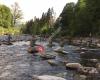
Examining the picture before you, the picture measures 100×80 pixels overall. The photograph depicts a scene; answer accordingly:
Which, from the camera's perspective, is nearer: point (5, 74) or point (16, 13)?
point (5, 74)

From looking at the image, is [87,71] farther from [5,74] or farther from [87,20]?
[87,20]

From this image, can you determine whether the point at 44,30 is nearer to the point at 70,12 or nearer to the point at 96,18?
the point at 70,12

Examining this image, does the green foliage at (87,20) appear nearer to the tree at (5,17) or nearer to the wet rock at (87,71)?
the wet rock at (87,71)

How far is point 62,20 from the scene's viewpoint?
10900 cm

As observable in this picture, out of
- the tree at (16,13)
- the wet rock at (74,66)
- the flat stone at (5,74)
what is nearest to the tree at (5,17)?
the tree at (16,13)

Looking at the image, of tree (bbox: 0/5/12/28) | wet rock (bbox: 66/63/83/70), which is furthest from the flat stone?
tree (bbox: 0/5/12/28)

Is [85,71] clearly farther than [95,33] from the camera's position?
No

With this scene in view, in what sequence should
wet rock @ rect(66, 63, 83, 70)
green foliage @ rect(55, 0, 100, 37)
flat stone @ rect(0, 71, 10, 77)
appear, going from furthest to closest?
green foliage @ rect(55, 0, 100, 37) < wet rock @ rect(66, 63, 83, 70) < flat stone @ rect(0, 71, 10, 77)

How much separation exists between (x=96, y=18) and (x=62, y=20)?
28222mm

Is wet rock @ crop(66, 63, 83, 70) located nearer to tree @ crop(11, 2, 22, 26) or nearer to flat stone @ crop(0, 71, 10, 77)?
flat stone @ crop(0, 71, 10, 77)

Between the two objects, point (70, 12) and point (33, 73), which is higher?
point (70, 12)

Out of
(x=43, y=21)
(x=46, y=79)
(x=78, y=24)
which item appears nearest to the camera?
(x=46, y=79)

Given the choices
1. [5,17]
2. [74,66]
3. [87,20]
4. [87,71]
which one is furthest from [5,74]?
[5,17]

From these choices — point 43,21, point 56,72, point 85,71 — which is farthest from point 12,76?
point 43,21
